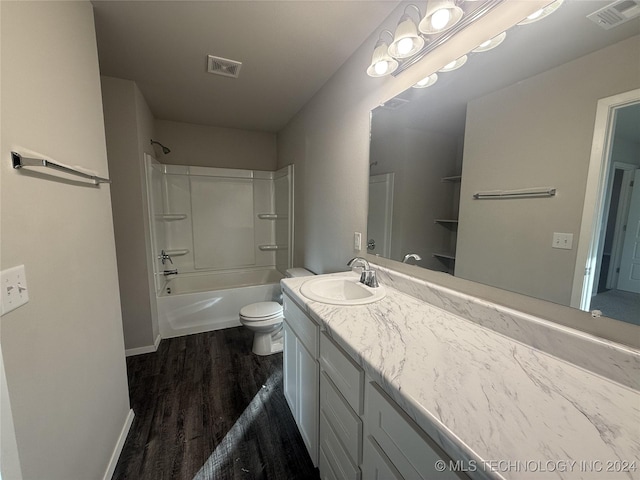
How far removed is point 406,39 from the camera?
1.16 m

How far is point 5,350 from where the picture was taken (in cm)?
67

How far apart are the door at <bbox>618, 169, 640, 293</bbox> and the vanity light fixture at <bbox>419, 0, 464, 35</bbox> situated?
842 millimetres

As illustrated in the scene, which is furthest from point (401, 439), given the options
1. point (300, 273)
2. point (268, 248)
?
point (268, 248)

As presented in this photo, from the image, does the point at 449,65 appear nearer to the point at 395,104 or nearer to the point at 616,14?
the point at 395,104

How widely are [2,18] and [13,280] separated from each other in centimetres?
76

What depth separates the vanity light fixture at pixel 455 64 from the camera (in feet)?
3.54

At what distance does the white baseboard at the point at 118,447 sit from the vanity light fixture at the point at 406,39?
246 cm

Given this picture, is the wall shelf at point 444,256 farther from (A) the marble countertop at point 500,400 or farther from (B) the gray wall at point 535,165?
(A) the marble countertop at point 500,400

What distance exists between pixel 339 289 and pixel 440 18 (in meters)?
1.40

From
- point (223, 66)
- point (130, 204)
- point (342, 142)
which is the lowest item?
point (130, 204)

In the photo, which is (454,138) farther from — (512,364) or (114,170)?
(114,170)

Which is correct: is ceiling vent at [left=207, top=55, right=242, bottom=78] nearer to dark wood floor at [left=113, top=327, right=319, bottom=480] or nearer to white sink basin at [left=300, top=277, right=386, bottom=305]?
white sink basin at [left=300, top=277, right=386, bottom=305]

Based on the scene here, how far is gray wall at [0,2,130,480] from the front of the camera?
735mm

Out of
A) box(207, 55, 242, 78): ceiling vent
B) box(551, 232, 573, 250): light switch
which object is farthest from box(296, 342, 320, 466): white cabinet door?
box(207, 55, 242, 78): ceiling vent
